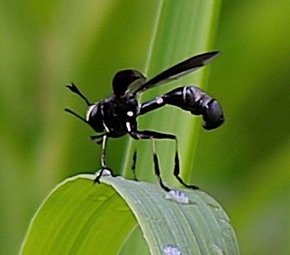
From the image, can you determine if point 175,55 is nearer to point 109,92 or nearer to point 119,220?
point 119,220

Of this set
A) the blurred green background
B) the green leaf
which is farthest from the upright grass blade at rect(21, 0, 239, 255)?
A: the blurred green background

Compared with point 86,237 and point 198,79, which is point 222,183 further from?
point 86,237

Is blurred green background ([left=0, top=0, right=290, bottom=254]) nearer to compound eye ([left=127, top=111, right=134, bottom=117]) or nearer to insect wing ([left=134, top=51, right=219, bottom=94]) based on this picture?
compound eye ([left=127, top=111, right=134, bottom=117])

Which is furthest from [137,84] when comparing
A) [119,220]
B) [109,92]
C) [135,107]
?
[109,92]

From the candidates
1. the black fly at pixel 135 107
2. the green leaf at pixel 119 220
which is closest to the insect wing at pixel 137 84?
the black fly at pixel 135 107

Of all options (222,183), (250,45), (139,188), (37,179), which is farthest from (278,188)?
(139,188)
